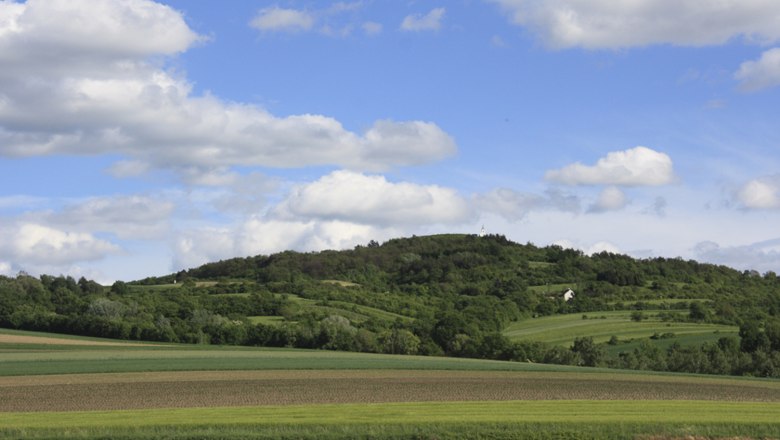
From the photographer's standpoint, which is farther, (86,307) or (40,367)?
(86,307)

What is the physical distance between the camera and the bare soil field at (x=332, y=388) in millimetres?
43250

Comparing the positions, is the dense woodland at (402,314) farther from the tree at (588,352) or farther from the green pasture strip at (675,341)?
the green pasture strip at (675,341)

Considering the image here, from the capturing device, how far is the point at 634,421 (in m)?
33.2

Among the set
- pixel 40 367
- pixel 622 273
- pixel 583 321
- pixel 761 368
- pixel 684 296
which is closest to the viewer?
pixel 40 367

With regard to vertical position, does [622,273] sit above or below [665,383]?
above

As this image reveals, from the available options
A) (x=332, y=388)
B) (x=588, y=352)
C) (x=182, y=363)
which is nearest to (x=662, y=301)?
(x=588, y=352)

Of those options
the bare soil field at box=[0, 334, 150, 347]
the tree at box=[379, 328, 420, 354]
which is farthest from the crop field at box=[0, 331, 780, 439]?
the tree at box=[379, 328, 420, 354]

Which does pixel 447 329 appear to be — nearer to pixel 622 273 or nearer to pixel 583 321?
pixel 583 321

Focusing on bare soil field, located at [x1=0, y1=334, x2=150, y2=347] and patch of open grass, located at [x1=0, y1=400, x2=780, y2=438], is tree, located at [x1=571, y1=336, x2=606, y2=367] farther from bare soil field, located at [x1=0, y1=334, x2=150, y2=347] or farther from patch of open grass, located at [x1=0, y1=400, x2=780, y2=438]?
patch of open grass, located at [x1=0, y1=400, x2=780, y2=438]

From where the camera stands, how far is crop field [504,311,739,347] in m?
118

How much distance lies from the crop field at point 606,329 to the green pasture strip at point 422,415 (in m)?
72.3

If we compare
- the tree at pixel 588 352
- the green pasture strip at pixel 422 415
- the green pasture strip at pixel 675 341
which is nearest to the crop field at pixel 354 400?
the green pasture strip at pixel 422 415

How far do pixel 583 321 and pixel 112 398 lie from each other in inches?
4331

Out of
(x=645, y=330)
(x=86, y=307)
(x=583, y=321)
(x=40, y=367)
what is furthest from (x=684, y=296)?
(x=40, y=367)
